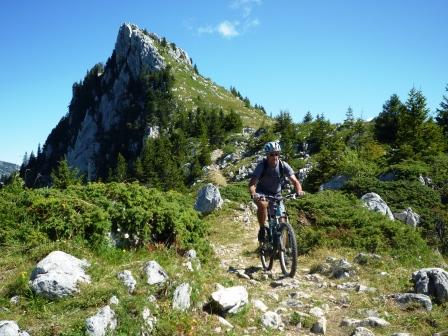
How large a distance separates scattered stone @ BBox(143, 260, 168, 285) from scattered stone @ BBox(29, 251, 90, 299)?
0.95 meters

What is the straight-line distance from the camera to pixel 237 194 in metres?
20.6

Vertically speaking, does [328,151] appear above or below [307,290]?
above

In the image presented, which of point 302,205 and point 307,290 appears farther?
point 302,205

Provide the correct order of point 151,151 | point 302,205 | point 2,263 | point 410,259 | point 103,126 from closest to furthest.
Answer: point 2,263, point 410,259, point 302,205, point 151,151, point 103,126

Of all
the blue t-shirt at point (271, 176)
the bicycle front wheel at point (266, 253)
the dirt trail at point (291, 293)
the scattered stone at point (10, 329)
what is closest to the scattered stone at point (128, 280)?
the scattered stone at point (10, 329)

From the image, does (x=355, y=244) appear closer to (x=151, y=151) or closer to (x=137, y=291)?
(x=137, y=291)

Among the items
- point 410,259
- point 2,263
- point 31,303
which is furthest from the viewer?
point 410,259

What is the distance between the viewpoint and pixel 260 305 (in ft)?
24.8

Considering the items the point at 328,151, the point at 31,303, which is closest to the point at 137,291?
the point at 31,303

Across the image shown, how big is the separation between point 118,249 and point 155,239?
1339mm

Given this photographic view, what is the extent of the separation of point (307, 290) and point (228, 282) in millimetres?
1888

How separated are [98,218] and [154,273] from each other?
2.42 meters

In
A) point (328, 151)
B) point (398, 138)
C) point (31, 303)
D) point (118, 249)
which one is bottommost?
point (31, 303)

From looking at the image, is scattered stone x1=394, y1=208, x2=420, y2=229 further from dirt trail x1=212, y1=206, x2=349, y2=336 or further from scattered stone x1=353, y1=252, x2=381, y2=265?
dirt trail x1=212, y1=206, x2=349, y2=336
